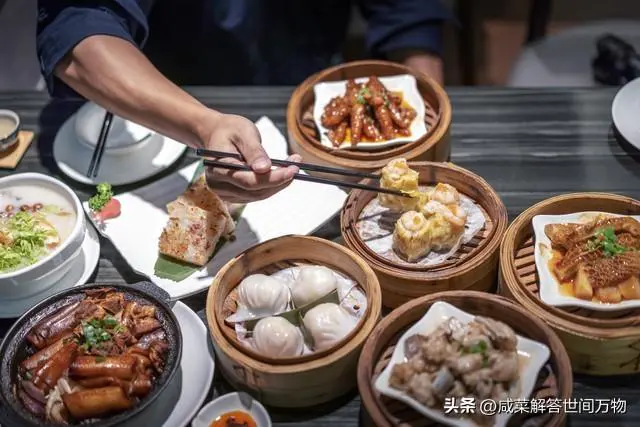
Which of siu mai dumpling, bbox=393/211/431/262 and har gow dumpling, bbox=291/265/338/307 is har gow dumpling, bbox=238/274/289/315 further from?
siu mai dumpling, bbox=393/211/431/262

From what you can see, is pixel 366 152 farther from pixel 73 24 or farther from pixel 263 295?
pixel 73 24

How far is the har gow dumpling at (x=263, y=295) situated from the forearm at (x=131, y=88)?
591mm

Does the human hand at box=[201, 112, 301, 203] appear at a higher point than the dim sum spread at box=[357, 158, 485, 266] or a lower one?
higher

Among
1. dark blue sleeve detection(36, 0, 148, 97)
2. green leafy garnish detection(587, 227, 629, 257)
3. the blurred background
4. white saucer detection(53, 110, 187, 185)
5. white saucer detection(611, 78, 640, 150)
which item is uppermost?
dark blue sleeve detection(36, 0, 148, 97)

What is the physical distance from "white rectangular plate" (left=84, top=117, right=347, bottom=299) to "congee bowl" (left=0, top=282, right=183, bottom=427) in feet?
0.72

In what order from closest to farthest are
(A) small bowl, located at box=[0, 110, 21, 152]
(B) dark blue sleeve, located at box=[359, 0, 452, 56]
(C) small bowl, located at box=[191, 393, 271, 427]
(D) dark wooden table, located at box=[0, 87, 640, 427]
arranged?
(C) small bowl, located at box=[191, 393, 271, 427], (D) dark wooden table, located at box=[0, 87, 640, 427], (A) small bowl, located at box=[0, 110, 21, 152], (B) dark blue sleeve, located at box=[359, 0, 452, 56]

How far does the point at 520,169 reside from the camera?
273 centimetres

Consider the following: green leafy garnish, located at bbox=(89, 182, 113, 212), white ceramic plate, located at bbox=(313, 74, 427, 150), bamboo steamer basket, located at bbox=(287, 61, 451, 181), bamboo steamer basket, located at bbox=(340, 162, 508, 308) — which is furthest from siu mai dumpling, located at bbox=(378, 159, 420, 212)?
green leafy garnish, located at bbox=(89, 182, 113, 212)

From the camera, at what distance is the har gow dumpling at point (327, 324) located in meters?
2.04

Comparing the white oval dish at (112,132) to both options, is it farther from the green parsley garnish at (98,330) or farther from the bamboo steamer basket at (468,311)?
the bamboo steamer basket at (468,311)

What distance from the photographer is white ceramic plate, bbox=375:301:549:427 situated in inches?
71.8

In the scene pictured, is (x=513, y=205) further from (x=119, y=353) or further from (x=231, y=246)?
(x=119, y=353)

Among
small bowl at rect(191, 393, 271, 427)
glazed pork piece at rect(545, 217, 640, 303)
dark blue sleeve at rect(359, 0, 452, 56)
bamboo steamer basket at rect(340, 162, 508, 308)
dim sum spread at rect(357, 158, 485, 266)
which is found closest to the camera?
small bowl at rect(191, 393, 271, 427)

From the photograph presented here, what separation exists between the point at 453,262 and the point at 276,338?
0.59 metres
